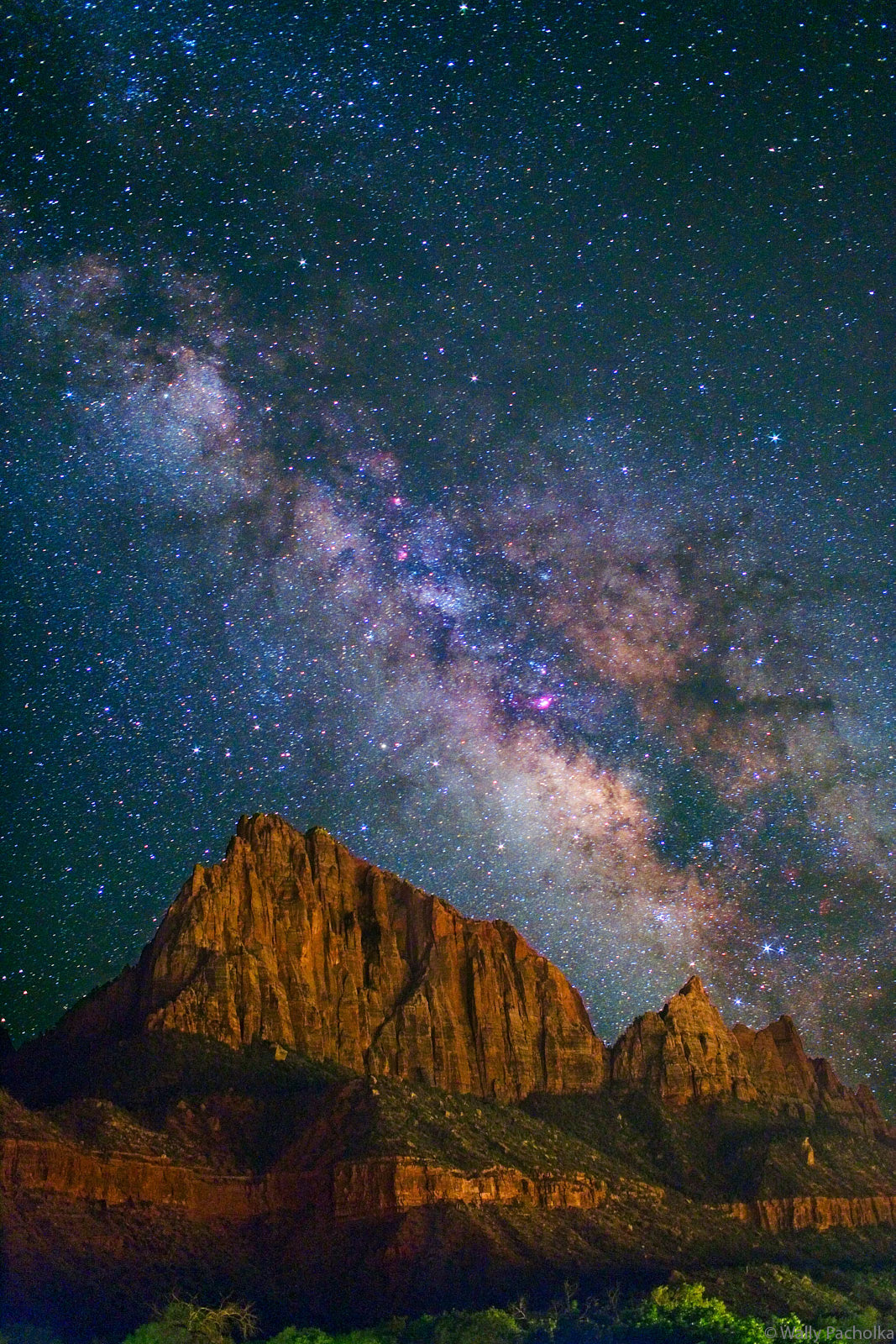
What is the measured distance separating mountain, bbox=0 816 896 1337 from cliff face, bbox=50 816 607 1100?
323mm

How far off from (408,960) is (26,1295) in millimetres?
79893

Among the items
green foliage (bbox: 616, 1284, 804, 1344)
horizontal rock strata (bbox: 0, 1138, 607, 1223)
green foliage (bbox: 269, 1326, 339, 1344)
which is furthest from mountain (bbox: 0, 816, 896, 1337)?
green foliage (bbox: 616, 1284, 804, 1344)

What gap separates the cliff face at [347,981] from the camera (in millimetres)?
A: 122062

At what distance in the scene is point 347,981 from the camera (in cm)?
13725

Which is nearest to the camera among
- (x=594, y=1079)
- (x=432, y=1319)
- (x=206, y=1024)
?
(x=432, y=1319)

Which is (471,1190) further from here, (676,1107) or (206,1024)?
(676,1107)

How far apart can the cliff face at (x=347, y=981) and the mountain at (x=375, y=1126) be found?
0.32m

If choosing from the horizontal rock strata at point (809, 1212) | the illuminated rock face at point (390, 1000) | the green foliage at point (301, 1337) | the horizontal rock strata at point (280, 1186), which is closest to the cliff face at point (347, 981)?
the illuminated rock face at point (390, 1000)

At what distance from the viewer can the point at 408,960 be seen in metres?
149

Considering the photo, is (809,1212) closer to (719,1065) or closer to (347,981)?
(719,1065)

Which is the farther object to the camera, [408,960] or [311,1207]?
[408,960]

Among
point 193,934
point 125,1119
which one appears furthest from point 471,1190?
point 193,934

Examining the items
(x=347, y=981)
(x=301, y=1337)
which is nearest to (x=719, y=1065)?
(x=347, y=981)

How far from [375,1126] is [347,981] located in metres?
37.1
